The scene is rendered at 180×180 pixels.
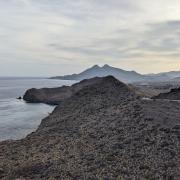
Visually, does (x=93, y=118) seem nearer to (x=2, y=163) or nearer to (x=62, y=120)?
(x=62, y=120)

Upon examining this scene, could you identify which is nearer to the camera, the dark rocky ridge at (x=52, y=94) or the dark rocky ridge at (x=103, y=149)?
the dark rocky ridge at (x=103, y=149)

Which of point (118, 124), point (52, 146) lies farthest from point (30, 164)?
point (118, 124)

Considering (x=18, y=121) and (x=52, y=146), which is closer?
(x=52, y=146)

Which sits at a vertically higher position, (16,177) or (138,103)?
(138,103)

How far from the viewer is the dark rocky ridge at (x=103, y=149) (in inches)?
763

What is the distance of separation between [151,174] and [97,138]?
28.2ft

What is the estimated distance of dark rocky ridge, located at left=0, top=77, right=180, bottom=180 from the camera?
763 inches

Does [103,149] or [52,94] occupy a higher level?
[103,149]

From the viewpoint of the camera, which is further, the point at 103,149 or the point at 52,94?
the point at 52,94

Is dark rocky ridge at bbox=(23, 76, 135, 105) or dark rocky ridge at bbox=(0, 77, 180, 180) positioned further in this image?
dark rocky ridge at bbox=(23, 76, 135, 105)

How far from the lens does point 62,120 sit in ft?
124

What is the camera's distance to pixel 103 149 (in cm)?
2336

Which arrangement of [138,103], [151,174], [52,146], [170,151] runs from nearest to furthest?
[151,174] → [170,151] → [52,146] → [138,103]

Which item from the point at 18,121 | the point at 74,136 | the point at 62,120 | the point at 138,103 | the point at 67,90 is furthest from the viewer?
the point at 67,90
